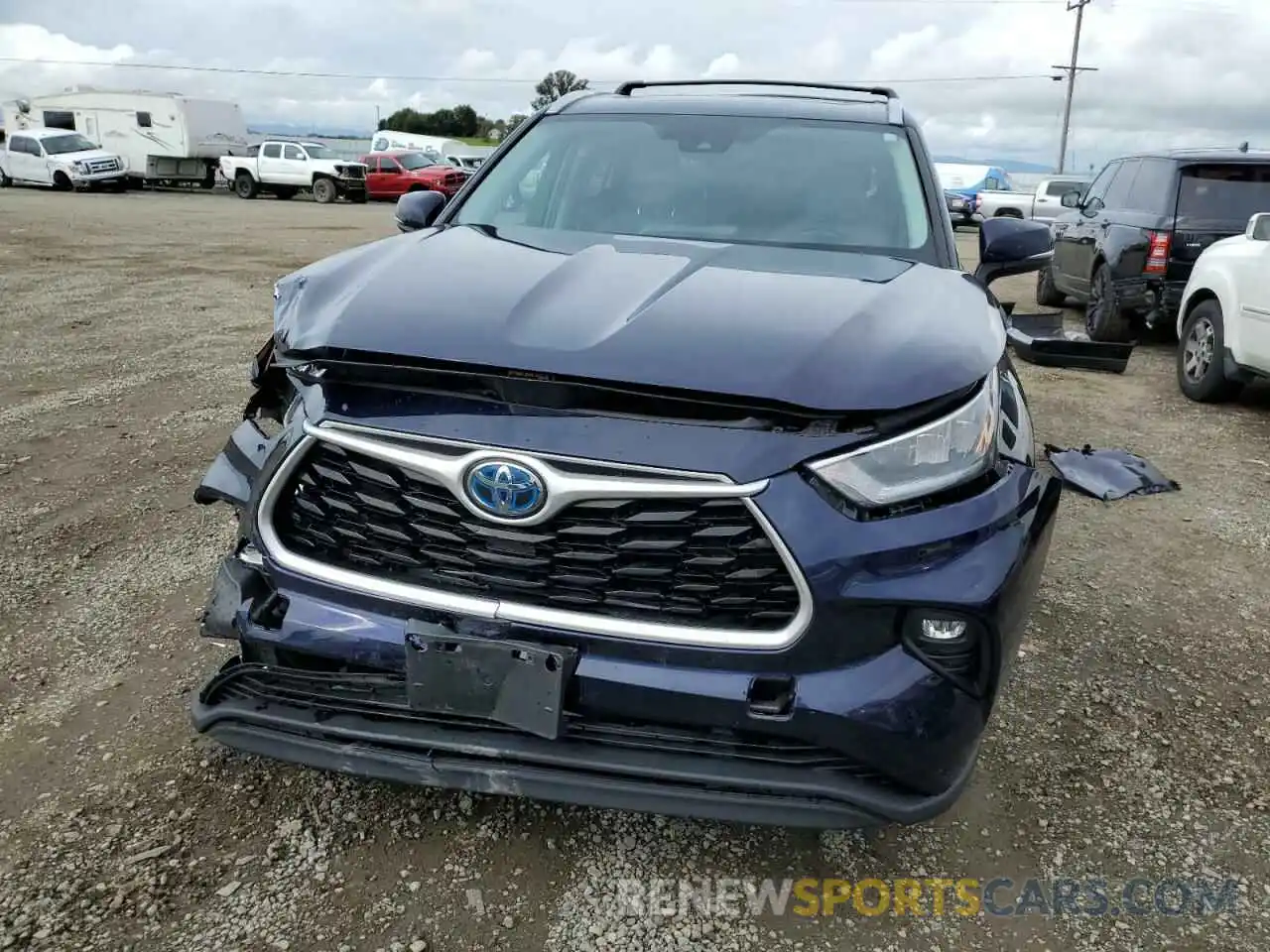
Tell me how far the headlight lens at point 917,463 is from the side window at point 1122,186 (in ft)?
26.4

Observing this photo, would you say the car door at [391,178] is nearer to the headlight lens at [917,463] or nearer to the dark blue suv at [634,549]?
the dark blue suv at [634,549]

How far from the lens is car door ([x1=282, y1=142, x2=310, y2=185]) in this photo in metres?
28.7

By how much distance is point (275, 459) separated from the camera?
207 centimetres

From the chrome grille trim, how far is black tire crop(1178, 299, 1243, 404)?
19.4 ft

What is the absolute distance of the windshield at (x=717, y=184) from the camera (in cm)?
309

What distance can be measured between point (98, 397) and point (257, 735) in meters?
4.68

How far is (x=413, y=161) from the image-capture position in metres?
29.7

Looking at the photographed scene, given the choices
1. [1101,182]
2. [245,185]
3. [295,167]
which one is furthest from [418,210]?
[245,185]

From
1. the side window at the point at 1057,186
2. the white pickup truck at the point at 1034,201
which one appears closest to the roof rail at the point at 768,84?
the white pickup truck at the point at 1034,201

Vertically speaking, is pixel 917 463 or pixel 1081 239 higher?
pixel 917 463

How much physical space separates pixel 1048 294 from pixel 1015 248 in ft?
29.0

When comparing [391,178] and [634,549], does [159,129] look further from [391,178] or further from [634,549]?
[634,549]

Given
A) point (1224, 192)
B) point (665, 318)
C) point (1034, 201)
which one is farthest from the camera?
point (1034, 201)

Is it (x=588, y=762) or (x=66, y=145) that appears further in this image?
(x=66, y=145)
